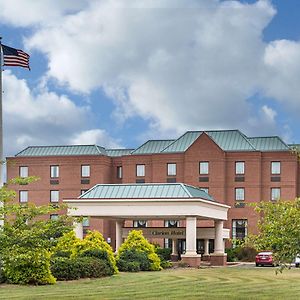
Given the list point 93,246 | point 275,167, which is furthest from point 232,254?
point 93,246

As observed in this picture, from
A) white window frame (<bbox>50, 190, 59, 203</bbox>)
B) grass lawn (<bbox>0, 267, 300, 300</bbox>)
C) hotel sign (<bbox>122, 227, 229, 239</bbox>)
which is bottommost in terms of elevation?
grass lawn (<bbox>0, 267, 300, 300</bbox>)

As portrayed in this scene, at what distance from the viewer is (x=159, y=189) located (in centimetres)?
6006

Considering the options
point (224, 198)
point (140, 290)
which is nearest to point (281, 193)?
point (224, 198)

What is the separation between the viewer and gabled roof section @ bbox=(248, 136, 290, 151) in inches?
3565

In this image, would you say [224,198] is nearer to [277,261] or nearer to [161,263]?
[161,263]

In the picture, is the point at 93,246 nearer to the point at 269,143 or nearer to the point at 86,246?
the point at 86,246

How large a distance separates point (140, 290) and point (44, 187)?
222 feet

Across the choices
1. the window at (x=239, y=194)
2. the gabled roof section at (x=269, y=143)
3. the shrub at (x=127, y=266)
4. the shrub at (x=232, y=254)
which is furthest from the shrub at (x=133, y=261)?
the gabled roof section at (x=269, y=143)

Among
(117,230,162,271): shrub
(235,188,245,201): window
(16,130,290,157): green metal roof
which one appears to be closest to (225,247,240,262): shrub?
(235,188,245,201): window

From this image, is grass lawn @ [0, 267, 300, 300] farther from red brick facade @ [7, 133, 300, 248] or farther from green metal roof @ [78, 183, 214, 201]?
red brick facade @ [7, 133, 300, 248]

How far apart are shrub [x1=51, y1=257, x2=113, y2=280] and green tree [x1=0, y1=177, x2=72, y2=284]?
6.82 ft

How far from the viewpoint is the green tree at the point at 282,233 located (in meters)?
21.0

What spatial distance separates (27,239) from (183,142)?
217 feet

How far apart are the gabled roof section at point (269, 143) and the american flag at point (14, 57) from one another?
193ft
